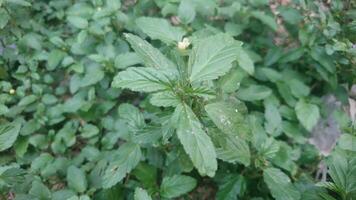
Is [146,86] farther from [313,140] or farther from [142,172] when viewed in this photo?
[313,140]

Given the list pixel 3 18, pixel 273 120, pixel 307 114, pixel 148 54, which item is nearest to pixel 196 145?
pixel 148 54

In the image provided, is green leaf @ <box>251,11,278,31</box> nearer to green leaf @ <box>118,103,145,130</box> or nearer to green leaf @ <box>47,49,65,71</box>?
green leaf @ <box>118,103,145,130</box>

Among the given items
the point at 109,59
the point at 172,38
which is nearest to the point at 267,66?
the point at 172,38

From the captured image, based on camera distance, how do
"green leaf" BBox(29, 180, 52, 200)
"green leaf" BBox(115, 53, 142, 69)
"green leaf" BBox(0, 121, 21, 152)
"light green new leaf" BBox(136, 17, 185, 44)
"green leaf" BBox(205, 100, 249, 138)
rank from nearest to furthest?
"green leaf" BBox(205, 100, 249, 138) < "green leaf" BBox(0, 121, 21, 152) < "green leaf" BBox(29, 180, 52, 200) < "light green new leaf" BBox(136, 17, 185, 44) < "green leaf" BBox(115, 53, 142, 69)

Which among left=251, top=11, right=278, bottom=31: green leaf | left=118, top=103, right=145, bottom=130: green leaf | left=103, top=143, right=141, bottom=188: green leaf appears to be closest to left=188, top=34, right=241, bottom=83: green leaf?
left=118, top=103, right=145, bottom=130: green leaf

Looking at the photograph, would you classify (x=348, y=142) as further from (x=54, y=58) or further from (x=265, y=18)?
(x=54, y=58)

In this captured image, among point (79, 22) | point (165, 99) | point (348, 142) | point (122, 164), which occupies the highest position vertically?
point (165, 99)

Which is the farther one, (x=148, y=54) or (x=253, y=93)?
(x=253, y=93)
